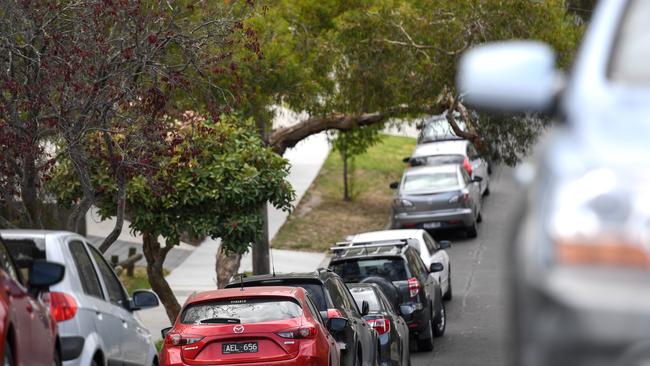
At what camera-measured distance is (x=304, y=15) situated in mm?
25422

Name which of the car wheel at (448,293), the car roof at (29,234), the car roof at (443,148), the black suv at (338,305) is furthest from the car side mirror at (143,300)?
the car roof at (443,148)

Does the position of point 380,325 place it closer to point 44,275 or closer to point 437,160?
point 44,275

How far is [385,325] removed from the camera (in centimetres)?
1616

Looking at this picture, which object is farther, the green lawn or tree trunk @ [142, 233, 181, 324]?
the green lawn

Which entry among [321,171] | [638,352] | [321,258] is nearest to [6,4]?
[638,352]

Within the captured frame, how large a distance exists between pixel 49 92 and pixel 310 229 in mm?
20576

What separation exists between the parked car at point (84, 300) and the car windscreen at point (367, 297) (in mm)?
7261

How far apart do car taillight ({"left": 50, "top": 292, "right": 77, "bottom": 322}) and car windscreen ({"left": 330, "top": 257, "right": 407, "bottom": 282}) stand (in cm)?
1191

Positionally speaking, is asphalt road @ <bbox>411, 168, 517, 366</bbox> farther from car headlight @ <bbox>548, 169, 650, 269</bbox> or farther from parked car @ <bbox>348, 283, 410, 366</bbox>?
car headlight @ <bbox>548, 169, 650, 269</bbox>

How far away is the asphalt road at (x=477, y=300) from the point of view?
20203mm

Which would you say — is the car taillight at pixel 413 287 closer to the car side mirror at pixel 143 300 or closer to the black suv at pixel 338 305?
the black suv at pixel 338 305

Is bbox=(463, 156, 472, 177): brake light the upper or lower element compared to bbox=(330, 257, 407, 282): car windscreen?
upper

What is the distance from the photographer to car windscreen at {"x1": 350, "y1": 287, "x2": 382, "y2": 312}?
17078 millimetres

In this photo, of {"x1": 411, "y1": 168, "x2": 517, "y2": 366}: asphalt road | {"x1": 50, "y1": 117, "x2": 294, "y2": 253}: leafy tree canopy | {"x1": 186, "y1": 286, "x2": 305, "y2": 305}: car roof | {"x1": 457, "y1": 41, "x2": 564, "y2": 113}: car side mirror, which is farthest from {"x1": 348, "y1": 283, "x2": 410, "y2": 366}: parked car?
{"x1": 457, "y1": 41, "x2": 564, "y2": 113}: car side mirror
